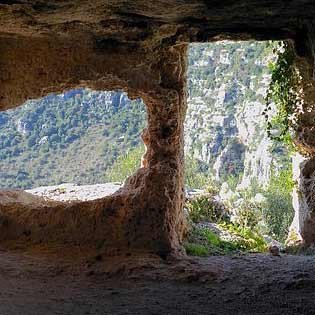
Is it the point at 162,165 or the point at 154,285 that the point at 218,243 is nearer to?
the point at 162,165

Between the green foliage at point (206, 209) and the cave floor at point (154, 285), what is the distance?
178 inches

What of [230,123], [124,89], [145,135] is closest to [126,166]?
[230,123]

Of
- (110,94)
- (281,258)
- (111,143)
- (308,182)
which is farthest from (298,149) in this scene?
(110,94)

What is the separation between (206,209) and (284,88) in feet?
16.4

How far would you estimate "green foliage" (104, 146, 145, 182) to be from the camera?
25969mm

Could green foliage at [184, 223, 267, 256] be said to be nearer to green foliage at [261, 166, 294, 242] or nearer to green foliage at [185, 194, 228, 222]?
green foliage at [185, 194, 228, 222]

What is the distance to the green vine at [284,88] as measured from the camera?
7914mm

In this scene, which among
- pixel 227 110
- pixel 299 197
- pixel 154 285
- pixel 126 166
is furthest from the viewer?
pixel 227 110

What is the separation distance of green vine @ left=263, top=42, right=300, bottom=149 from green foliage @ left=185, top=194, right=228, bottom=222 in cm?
368

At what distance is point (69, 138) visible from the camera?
3206cm

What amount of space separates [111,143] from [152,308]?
26858 millimetres

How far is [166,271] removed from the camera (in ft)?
22.7

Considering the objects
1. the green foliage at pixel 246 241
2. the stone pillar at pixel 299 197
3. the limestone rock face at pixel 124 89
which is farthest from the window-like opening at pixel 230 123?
the limestone rock face at pixel 124 89

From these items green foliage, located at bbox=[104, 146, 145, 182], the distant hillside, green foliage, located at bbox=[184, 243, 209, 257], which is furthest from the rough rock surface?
the distant hillside
